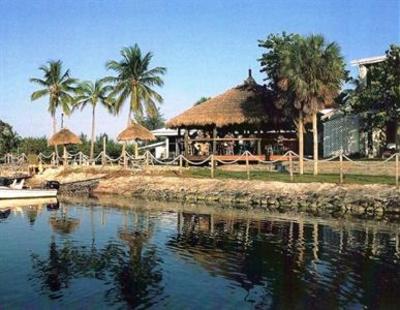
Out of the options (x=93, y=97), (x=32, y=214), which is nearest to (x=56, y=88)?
(x=93, y=97)

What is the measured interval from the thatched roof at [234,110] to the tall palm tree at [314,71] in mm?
5268

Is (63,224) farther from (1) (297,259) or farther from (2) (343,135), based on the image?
(2) (343,135)

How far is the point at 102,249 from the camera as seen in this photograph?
15750 mm

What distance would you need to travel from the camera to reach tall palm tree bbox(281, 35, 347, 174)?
96.0ft

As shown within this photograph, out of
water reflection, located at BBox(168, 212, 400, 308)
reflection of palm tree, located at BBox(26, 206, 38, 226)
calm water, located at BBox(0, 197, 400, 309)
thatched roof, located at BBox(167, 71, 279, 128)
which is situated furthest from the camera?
thatched roof, located at BBox(167, 71, 279, 128)

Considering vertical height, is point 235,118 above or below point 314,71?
below

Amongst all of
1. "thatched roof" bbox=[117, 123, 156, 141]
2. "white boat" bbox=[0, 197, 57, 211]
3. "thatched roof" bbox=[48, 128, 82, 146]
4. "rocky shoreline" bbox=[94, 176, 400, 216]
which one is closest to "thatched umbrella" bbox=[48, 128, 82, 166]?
"thatched roof" bbox=[48, 128, 82, 146]

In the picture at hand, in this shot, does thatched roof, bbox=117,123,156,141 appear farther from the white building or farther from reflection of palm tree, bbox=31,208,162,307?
reflection of palm tree, bbox=31,208,162,307

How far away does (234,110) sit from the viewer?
36.0 m

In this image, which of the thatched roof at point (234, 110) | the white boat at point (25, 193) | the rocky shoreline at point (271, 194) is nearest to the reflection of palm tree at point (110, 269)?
the rocky shoreline at point (271, 194)

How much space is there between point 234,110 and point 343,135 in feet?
25.2

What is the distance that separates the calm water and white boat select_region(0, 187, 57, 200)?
7910 mm

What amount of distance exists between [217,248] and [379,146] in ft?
72.8

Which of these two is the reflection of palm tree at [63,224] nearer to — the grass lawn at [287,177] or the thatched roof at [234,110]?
the grass lawn at [287,177]
